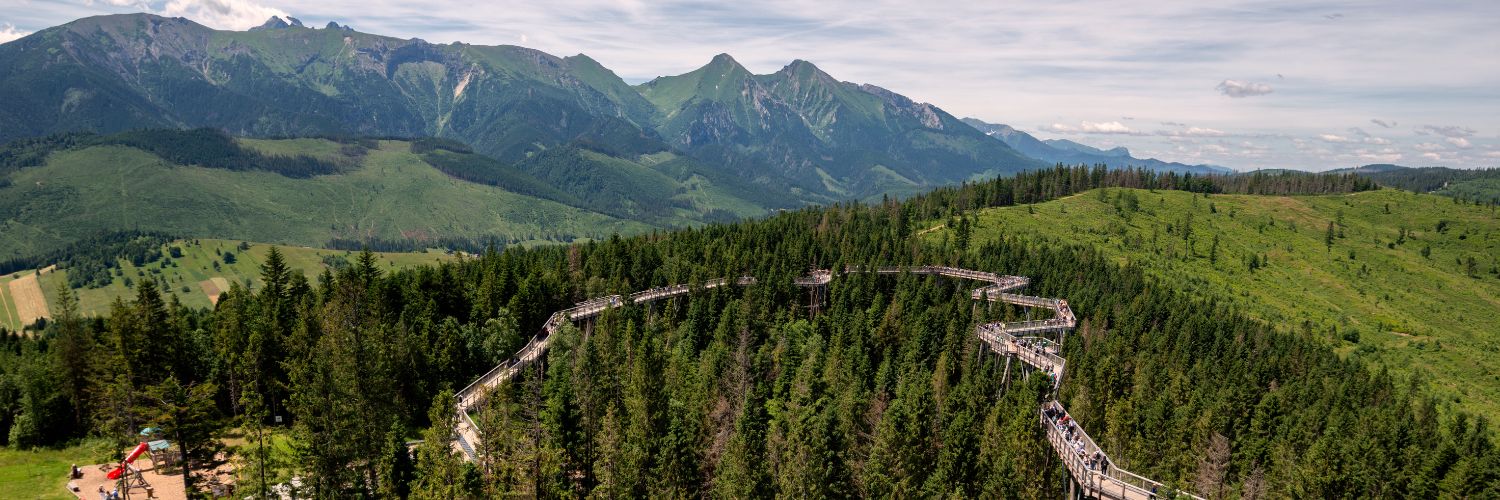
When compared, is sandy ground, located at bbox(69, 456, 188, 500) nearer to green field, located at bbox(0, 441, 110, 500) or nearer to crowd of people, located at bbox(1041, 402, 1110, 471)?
green field, located at bbox(0, 441, 110, 500)

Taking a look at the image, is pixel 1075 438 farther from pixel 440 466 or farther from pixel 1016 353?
pixel 440 466

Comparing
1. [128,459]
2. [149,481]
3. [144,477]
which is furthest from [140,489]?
[128,459]

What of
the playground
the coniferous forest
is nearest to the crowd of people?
the coniferous forest

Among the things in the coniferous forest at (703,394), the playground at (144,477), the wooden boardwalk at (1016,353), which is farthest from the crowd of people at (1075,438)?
the playground at (144,477)

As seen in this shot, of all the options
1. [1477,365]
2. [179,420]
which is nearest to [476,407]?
[179,420]

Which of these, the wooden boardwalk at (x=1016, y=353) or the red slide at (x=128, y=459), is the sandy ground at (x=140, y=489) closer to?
the red slide at (x=128, y=459)

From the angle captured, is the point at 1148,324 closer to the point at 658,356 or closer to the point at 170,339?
the point at 658,356
